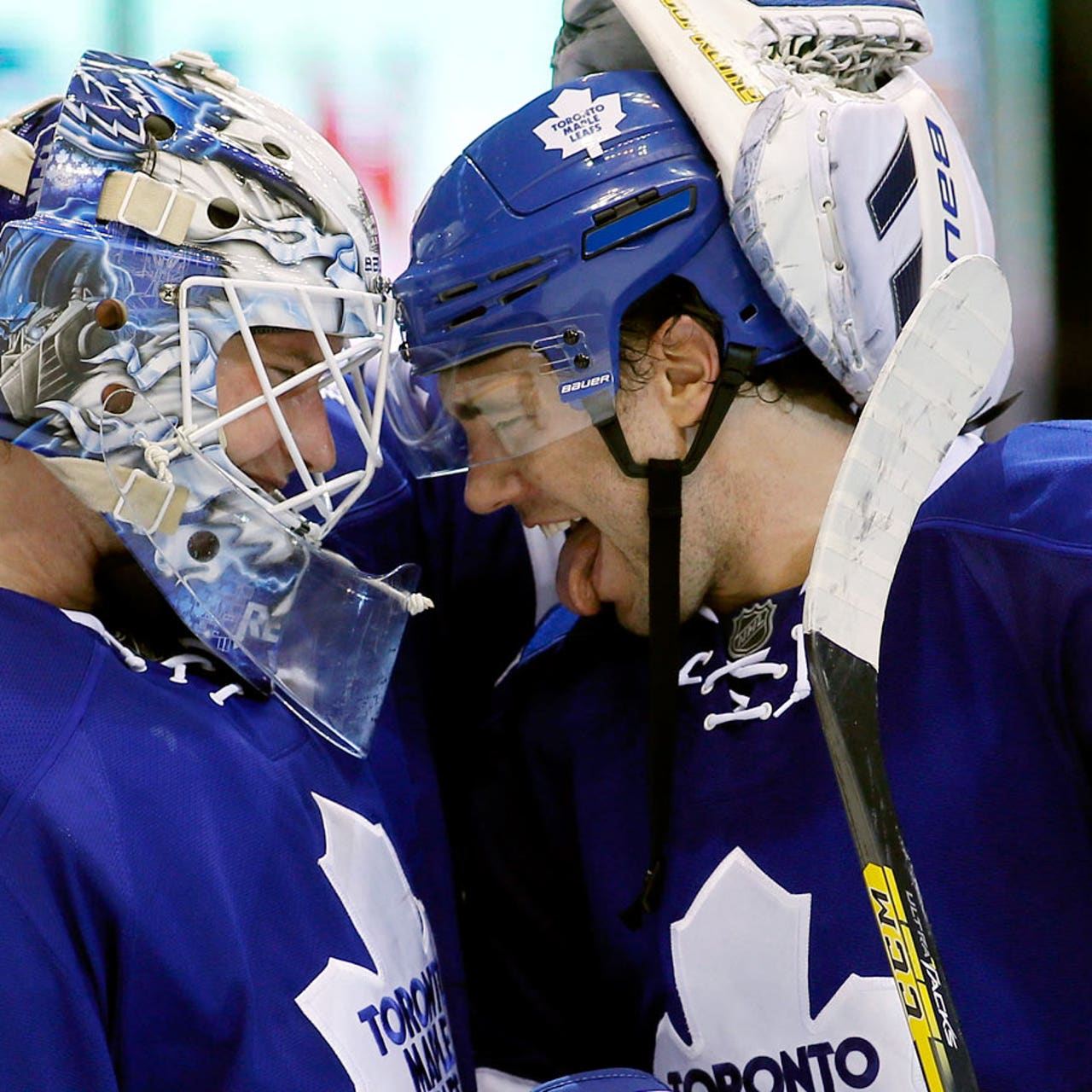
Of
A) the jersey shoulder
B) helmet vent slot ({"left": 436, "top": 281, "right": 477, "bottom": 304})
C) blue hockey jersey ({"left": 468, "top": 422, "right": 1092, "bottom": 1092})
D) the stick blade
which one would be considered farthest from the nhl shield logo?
helmet vent slot ({"left": 436, "top": 281, "right": 477, "bottom": 304})

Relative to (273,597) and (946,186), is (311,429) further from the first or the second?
(946,186)

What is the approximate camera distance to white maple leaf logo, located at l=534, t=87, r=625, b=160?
4.66 feet

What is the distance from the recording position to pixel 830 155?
139 cm

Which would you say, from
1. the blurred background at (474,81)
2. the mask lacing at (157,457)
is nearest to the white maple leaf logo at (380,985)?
the mask lacing at (157,457)

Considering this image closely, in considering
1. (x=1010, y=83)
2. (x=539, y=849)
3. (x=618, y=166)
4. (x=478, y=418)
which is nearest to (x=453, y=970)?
(x=539, y=849)

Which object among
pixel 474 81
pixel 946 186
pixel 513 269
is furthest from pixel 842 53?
pixel 474 81

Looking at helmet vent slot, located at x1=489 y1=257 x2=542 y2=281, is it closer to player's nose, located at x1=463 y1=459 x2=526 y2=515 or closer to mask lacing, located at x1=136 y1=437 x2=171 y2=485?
player's nose, located at x1=463 y1=459 x2=526 y2=515

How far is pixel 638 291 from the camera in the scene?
1.42m

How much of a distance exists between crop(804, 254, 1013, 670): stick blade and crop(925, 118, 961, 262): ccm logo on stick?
278 mm

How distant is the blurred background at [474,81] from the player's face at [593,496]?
0.95 m

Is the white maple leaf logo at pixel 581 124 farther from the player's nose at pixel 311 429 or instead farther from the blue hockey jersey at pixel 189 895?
the blue hockey jersey at pixel 189 895

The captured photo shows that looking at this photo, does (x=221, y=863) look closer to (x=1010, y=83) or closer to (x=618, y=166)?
(x=618, y=166)

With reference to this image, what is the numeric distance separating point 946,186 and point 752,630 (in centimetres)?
47

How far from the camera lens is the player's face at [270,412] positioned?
1.31 meters
